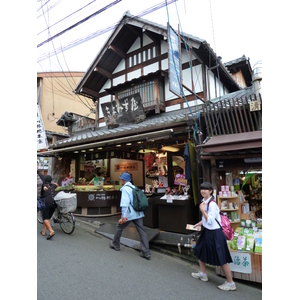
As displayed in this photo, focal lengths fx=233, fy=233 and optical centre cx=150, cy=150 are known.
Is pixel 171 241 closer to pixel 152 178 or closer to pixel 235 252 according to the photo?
pixel 235 252

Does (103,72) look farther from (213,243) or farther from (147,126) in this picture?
(213,243)

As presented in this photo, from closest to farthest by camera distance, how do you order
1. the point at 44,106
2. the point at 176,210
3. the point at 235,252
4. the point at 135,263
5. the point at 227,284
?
the point at 227,284
the point at 235,252
the point at 135,263
the point at 176,210
the point at 44,106

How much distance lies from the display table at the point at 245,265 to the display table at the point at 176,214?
2407mm

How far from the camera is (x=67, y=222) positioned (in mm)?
8062

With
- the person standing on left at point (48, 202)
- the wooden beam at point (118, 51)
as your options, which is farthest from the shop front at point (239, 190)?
the wooden beam at point (118, 51)

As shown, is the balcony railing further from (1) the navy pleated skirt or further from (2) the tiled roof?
(1) the navy pleated skirt

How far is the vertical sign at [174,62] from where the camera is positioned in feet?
23.6

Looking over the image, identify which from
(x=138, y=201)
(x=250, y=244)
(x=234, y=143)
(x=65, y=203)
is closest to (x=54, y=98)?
(x=65, y=203)

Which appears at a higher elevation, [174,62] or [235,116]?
[174,62]

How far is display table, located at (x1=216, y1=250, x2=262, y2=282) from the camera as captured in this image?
496cm

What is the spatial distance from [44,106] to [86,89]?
8.31 metres

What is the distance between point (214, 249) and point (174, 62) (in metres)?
5.60

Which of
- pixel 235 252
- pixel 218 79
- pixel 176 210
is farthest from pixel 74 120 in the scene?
pixel 235 252

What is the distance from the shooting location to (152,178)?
1301 centimetres
